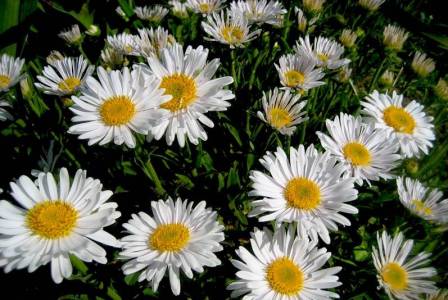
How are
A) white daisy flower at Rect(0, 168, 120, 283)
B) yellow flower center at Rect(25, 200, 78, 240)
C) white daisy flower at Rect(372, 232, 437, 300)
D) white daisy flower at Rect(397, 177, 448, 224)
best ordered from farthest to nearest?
white daisy flower at Rect(397, 177, 448, 224)
white daisy flower at Rect(372, 232, 437, 300)
yellow flower center at Rect(25, 200, 78, 240)
white daisy flower at Rect(0, 168, 120, 283)

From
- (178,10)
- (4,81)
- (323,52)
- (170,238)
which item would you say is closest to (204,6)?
(178,10)

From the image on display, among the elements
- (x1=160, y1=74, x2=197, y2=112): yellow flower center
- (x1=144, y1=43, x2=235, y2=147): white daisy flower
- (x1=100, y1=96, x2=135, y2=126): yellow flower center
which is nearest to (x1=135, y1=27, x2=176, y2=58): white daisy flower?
(x1=144, y1=43, x2=235, y2=147): white daisy flower

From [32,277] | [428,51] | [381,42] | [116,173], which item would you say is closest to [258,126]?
[116,173]

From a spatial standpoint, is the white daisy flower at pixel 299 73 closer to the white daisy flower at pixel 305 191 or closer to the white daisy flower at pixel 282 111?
the white daisy flower at pixel 282 111

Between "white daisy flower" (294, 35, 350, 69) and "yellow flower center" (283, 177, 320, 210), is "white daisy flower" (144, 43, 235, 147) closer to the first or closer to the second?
A: "yellow flower center" (283, 177, 320, 210)

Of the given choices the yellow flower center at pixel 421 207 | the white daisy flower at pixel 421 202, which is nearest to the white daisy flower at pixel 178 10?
the white daisy flower at pixel 421 202
